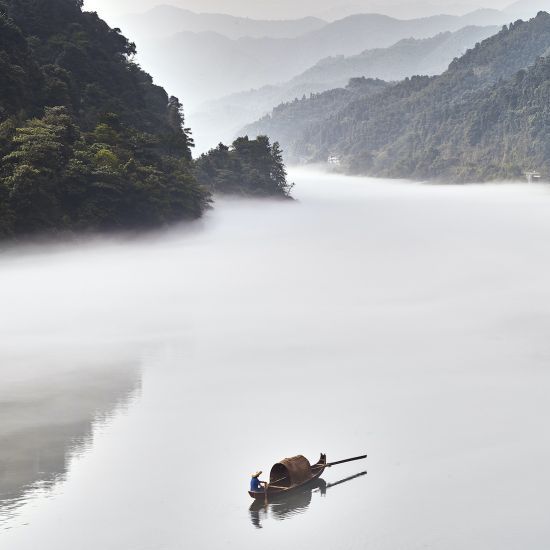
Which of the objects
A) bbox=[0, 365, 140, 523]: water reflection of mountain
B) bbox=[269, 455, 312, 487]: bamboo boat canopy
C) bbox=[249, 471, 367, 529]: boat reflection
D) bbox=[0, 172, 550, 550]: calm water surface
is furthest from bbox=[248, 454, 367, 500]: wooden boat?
bbox=[0, 365, 140, 523]: water reflection of mountain

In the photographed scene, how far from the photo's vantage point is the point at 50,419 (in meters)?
27.8

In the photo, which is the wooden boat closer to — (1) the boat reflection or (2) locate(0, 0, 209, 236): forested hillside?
(1) the boat reflection

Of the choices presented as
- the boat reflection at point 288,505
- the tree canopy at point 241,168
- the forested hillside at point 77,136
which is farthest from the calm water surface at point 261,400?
the tree canopy at point 241,168

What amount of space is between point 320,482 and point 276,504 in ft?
5.70

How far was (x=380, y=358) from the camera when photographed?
37500 millimetres

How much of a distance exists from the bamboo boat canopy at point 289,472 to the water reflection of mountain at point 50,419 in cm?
580

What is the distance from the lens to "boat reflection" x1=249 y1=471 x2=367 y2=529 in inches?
816

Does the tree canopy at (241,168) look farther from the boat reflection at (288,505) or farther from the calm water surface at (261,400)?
the boat reflection at (288,505)

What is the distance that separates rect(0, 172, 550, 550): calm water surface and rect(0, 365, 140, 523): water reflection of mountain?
92 mm

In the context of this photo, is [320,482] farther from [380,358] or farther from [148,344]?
[148,344]

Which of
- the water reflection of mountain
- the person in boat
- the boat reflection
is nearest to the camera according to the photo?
the boat reflection

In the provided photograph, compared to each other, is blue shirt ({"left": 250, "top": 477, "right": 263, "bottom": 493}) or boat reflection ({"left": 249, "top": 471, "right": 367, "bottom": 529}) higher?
blue shirt ({"left": 250, "top": 477, "right": 263, "bottom": 493})

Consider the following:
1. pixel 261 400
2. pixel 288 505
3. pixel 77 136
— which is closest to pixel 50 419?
pixel 261 400

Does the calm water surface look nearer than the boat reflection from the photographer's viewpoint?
Yes
